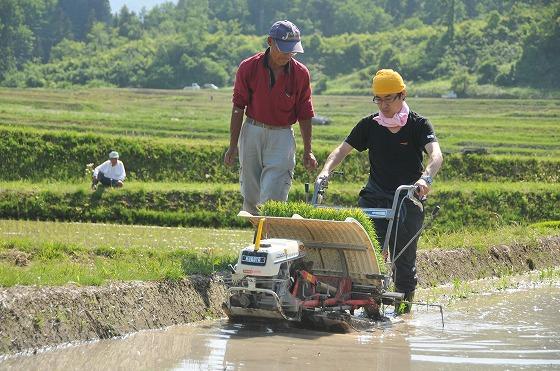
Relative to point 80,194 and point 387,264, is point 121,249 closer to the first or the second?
point 387,264

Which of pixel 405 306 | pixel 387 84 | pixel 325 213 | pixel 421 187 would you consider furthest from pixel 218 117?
pixel 325 213

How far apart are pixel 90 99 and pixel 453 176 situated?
3522 centimetres

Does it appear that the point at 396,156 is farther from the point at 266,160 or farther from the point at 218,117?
the point at 218,117

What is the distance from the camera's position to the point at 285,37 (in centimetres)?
934

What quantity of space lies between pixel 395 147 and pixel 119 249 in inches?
155

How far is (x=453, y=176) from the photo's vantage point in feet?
80.4

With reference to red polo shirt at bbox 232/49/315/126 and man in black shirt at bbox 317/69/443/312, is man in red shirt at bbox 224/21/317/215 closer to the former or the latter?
red polo shirt at bbox 232/49/315/126

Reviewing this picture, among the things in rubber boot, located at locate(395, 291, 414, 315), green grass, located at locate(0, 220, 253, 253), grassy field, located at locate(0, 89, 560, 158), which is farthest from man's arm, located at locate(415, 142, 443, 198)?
grassy field, located at locate(0, 89, 560, 158)

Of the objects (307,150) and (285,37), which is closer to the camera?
(285,37)

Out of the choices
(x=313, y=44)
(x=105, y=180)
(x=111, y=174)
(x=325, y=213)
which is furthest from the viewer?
(x=313, y=44)

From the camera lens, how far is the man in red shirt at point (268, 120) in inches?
381

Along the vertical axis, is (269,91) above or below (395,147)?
above

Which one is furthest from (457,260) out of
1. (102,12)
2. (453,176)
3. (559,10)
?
(102,12)

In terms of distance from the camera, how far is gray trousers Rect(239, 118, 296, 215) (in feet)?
32.2
